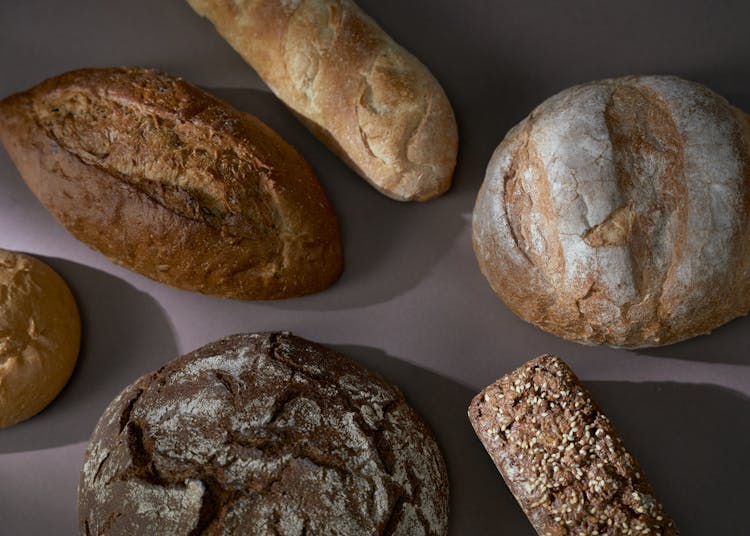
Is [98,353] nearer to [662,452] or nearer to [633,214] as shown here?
[633,214]

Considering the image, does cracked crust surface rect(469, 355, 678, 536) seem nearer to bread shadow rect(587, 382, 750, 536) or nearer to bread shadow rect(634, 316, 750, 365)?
bread shadow rect(587, 382, 750, 536)

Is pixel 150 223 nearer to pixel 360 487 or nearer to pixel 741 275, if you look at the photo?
pixel 360 487

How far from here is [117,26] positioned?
2.09m

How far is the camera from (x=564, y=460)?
1.63 meters

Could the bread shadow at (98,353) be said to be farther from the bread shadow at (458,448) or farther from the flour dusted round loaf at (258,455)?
the bread shadow at (458,448)

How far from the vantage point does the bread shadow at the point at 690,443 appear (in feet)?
Answer: 6.11

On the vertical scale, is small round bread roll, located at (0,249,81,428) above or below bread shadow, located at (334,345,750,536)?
above

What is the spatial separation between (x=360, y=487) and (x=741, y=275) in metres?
1.05

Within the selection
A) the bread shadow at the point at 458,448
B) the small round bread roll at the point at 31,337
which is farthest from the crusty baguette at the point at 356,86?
the small round bread roll at the point at 31,337

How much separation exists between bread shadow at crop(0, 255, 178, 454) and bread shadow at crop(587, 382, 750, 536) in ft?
4.20

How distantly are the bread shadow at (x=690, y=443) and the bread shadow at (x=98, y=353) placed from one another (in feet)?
4.20

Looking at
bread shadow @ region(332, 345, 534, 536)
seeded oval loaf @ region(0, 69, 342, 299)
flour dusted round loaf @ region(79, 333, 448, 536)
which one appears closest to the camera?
flour dusted round loaf @ region(79, 333, 448, 536)

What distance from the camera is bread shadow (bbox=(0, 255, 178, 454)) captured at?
1970mm

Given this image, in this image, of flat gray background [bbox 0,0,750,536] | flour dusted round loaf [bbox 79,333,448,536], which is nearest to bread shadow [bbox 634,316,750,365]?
flat gray background [bbox 0,0,750,536]
